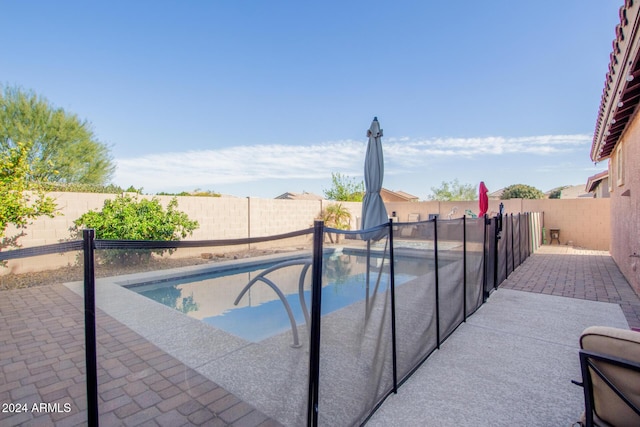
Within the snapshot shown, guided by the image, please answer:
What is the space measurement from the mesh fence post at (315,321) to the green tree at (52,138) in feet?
48.4

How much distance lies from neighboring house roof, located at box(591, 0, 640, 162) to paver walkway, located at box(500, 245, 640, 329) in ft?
10.1

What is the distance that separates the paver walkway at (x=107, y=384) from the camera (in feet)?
7.20

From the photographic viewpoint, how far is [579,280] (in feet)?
21.1

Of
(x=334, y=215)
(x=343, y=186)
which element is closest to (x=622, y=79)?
(x=334, y=215)

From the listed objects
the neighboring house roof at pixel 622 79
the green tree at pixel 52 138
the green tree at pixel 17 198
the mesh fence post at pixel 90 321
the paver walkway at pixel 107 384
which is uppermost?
the green tree at pixel 52 138

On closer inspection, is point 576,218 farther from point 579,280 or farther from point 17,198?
point 17,198

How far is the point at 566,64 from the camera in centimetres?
1012

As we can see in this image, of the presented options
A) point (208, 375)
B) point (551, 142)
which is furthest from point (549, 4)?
point (551, 142)

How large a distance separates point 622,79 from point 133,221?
9.62 metres

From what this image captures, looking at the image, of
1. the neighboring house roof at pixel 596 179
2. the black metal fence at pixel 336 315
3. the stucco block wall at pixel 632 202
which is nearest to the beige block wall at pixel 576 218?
the neighboring house roof at pixel 596 179

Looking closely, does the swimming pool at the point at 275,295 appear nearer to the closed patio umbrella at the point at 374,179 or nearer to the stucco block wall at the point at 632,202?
the closed patio umbrella at the point at 374,179

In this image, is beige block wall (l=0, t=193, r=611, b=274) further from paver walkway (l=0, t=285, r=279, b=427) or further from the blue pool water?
the blue pool water

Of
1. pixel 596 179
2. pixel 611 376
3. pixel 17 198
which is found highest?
pixel 596 179

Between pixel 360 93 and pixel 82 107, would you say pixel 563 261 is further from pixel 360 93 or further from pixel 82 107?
pixel 82 107
